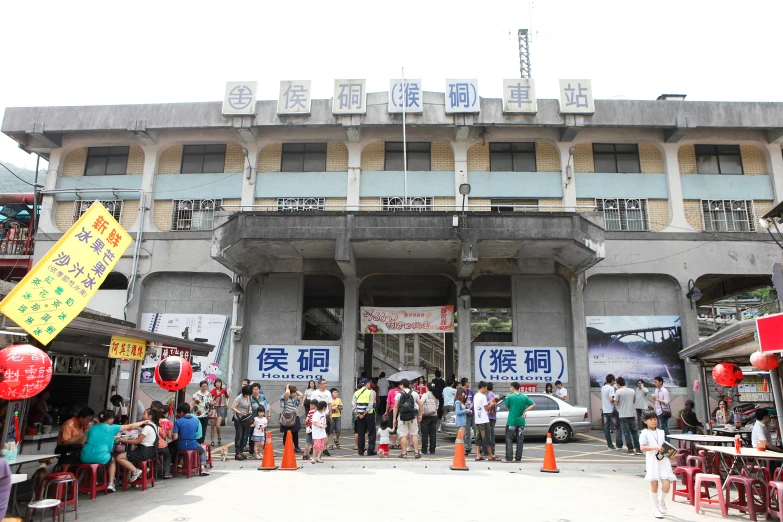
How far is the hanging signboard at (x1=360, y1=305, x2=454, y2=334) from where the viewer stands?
18594 millimetres

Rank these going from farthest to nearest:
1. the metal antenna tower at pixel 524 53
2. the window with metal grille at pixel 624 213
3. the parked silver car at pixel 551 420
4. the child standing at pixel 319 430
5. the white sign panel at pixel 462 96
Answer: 1. the metal antenna tower at pixel 524 53
2. the window with metal grille at pixel 624 213
3. the white sign panel at pixel 462 96
4. the parked silver car at pixel 551 420
5. the child standing at pixel 319 430

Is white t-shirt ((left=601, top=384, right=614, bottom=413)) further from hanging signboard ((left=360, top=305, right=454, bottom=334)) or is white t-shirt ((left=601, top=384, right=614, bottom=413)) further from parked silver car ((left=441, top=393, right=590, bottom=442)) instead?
hanging signboard ((left=360, top=305, right=454, bottom=334))

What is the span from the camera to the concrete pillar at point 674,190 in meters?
19.3

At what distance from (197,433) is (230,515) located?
3.22 m

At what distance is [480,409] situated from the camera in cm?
1127

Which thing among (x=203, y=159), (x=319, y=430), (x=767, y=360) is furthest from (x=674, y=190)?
(x=203, y=159)

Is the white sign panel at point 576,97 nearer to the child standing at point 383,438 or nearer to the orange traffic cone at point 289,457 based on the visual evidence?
the child standing at point 383,438

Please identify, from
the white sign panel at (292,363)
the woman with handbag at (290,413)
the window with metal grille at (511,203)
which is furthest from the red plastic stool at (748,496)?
the window with metal grille at (511,203)

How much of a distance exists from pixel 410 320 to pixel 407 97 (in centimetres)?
786

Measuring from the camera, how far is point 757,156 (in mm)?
20219

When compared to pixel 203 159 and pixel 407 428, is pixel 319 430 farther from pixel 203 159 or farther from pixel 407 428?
pixel 203 159

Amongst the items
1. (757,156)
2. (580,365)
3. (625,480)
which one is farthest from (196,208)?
(757,156)

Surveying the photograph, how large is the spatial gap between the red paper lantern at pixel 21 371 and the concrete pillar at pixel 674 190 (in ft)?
62.5

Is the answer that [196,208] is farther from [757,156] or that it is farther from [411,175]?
[757,156]
